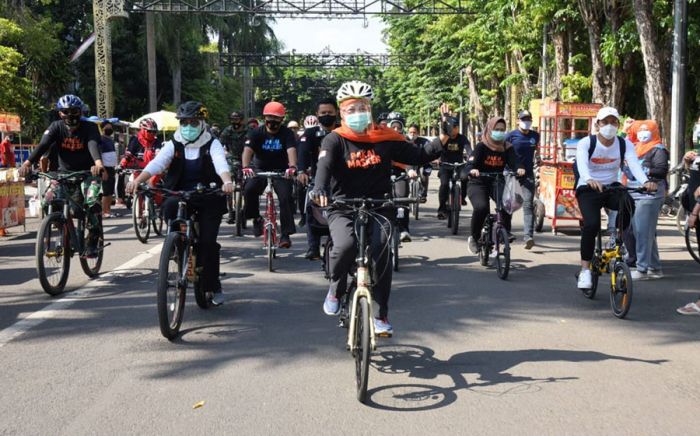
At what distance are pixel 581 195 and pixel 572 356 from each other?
8.02ft

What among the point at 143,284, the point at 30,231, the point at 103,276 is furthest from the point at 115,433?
the point at 30,231

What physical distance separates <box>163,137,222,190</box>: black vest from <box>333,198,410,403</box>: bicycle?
203cm

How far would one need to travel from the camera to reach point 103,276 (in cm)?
939

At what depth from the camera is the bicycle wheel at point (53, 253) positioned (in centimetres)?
783

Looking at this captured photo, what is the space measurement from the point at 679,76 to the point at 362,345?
47.5 ft

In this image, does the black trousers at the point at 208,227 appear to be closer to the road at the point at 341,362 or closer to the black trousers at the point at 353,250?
the road at the point at 341,362

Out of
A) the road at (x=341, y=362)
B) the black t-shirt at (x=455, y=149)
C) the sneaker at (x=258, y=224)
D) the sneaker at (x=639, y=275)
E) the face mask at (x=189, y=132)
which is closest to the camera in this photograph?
the road at (x=341, y=362)

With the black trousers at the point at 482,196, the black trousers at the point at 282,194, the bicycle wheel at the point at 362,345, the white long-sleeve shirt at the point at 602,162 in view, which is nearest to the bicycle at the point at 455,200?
the black trousers at the point at 482,196

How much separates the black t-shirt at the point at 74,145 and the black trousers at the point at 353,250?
422 cm

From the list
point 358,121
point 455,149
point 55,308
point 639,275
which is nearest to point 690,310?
point 639,275

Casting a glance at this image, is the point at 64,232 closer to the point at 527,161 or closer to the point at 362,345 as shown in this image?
the point at 362,345

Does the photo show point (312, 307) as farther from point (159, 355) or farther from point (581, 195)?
point (581, 195)

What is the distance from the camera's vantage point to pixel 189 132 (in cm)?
710

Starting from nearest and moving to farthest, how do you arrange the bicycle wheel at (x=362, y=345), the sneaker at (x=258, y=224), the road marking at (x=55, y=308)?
the bicycle wheel at (x=362, y=345), the road marking at (x=55, y=308), the sneaker at (x=258, y=224)
